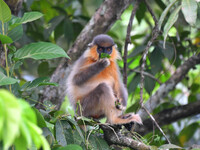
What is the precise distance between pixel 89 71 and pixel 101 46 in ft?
1.42

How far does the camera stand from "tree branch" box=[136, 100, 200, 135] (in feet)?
13.8

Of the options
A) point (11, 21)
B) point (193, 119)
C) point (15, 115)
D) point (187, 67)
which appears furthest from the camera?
point (193, 119)

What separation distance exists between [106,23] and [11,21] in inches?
75.8

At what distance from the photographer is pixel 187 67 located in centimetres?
436

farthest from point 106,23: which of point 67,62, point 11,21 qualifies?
point 11,21

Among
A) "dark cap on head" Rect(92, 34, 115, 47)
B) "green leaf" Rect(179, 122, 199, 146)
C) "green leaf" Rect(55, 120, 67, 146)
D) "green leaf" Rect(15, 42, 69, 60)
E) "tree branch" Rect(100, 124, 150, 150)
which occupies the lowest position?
"green leaf" Rect(179, 122, 199, 146)

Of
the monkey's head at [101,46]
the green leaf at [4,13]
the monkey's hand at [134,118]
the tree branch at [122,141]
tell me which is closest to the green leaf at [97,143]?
the tree branch at [122,141]

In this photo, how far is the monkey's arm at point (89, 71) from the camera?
12.4ft

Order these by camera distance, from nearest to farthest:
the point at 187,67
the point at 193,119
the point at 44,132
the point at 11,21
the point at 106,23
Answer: the point at 44,132
the point at 11,21
the point at 106,23
the point at 187,67
the point at 193,119

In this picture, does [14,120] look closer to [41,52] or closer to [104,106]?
[41,52]

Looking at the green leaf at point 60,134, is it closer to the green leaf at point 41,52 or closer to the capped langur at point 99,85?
the green leaf at point 41,52


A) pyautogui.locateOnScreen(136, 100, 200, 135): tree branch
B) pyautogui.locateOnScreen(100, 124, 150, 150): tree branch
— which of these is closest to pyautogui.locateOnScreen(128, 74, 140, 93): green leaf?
pyautogui.locateOnScreen(136, 100, 200, 135): tree branch

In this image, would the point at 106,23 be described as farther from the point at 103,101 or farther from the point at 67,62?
the point at 103,101

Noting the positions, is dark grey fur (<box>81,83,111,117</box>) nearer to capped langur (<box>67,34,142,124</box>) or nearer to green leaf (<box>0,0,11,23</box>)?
capped langur (<box>67,34,142,124</box>)
